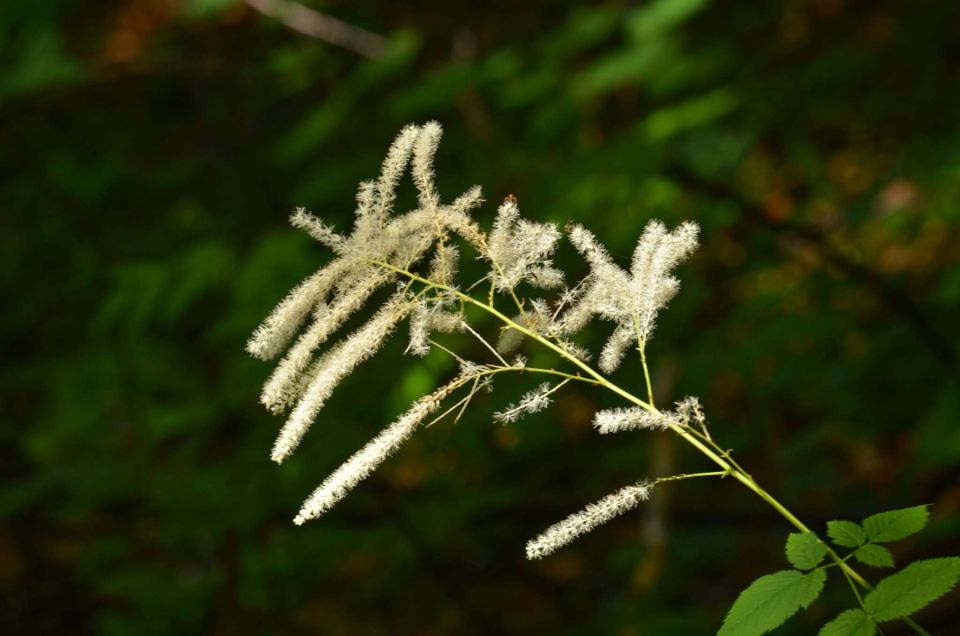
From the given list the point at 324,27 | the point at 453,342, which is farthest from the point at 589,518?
the point at 324,27

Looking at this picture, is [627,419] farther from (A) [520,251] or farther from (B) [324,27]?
(B) [324,27]

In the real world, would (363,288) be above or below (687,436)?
above

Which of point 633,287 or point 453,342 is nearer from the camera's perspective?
point 633,287

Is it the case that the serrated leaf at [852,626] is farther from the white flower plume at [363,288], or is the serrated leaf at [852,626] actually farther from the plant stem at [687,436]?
the white flower plume at [363,288]

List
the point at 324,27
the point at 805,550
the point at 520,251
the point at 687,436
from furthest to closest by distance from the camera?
the point at 324,27, the point at 520,251, the point at 805,550, the point at 687,436

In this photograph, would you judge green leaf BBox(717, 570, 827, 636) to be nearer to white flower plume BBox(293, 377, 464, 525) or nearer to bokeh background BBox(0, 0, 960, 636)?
white flower plume BBox(293, 377, 464, 525)

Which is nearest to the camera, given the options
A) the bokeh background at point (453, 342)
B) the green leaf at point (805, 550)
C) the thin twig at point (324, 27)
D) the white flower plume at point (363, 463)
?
the white flower plume at point (363, 463)

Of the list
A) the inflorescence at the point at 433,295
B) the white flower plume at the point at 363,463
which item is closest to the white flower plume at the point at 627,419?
the inflorescence at the point at 433,295
